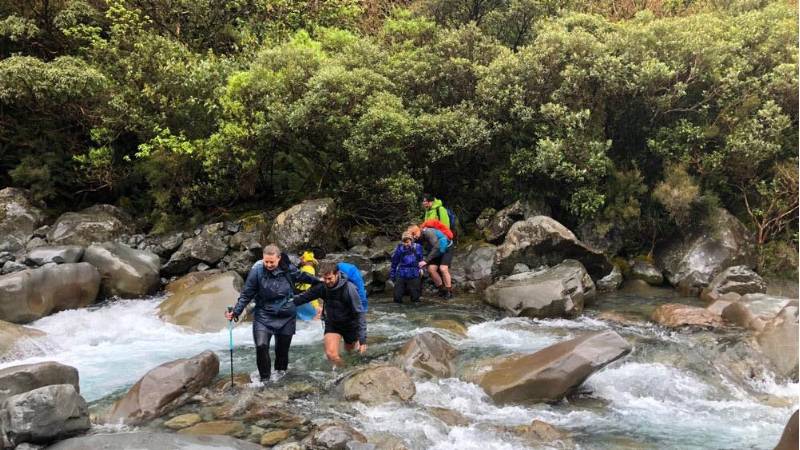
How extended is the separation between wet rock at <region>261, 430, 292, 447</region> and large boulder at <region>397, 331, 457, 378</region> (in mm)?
2605

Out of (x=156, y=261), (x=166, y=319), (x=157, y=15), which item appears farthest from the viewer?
(x=157, y=15)

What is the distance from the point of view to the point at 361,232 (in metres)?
17.4

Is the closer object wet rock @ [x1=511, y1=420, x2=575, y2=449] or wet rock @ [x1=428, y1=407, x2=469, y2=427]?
wet rock @ [x1=511, y1=420, x2=575, y2=449]

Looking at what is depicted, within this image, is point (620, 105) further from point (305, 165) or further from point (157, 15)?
point (157, 15)

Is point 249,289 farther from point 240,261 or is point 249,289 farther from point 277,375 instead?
point 240,261

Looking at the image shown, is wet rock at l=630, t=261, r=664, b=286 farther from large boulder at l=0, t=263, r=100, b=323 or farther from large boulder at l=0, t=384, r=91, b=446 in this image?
large boulder at l=0, t=263, r=100, b=323

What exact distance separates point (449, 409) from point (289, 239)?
871 cm

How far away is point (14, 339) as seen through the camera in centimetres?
1084

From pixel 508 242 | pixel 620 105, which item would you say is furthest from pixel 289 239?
pixel 620 105

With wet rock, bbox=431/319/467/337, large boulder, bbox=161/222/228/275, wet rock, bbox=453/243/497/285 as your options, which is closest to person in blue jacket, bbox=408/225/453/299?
wet rock, bbox=453/243/497/285

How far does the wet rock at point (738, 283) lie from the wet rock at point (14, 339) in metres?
15.7

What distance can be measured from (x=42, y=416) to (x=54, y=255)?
28.5 ft

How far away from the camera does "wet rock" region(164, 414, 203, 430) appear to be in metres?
7.91

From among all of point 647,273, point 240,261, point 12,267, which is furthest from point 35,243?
point 647,273
